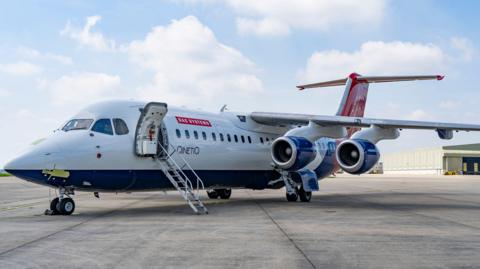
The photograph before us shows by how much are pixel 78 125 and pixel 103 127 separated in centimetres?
65

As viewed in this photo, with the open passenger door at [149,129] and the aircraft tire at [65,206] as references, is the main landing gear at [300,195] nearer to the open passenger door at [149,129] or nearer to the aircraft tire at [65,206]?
the open passenger door at [149,129]

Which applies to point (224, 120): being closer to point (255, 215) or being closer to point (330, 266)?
point (255, 215)

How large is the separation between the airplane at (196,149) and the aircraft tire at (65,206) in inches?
1.0

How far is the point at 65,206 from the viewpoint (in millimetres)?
13805

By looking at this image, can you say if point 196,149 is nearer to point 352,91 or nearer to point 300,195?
point 300,195

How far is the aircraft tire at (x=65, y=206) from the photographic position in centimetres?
1377

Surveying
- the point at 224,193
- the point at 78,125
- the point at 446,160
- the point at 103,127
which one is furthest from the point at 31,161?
the point at 446,160

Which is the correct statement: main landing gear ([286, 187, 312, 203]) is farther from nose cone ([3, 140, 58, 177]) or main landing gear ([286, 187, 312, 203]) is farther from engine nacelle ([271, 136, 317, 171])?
nose cone ([3, 140, 58, 177])

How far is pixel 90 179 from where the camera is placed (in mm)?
13711

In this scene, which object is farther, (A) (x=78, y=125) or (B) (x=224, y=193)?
(B) (x=224, y=193)

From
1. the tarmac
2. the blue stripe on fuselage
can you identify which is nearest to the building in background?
the blue stripe on fuselage

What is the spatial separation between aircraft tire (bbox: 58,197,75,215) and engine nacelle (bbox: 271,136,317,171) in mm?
6981

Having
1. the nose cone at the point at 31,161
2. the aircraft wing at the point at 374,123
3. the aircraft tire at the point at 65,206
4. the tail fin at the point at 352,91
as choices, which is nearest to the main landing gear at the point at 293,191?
the aircraft wing at the point at 374,123

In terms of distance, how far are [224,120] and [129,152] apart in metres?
5.35
